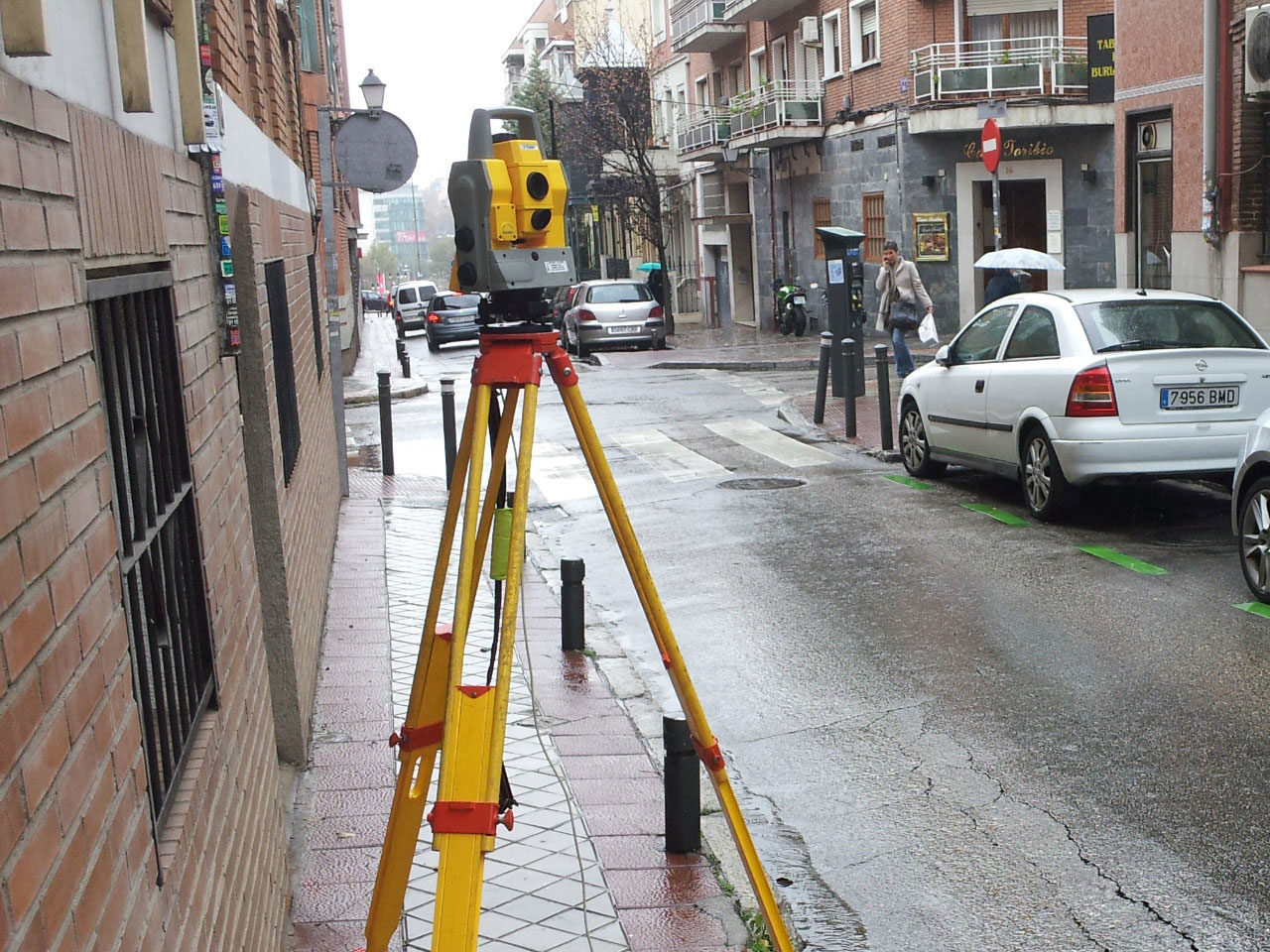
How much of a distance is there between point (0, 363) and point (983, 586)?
7513mm

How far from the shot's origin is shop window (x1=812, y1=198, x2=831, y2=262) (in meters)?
35.7

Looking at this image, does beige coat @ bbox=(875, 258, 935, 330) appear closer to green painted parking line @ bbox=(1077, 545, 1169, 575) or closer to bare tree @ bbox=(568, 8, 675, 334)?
green painted parking line @ bbox=(1077, 545, 1169, 575)

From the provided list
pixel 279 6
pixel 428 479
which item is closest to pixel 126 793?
pixel 279 6

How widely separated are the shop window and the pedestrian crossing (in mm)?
19003

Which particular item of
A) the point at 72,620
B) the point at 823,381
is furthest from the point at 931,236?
the point at 72,620

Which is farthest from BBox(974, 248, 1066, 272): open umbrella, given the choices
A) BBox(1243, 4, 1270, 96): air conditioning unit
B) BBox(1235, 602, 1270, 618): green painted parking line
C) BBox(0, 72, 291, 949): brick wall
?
BBox(0, 72, 291, 949): brick wall

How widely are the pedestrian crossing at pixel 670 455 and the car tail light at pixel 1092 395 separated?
421cm

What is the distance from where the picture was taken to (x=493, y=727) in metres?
3.06

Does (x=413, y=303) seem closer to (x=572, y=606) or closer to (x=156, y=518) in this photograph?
(x=572, y=606)

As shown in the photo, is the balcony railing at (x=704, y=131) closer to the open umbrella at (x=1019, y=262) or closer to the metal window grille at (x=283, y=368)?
the open umbrella at (x=1019, y=262)

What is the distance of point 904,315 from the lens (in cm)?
1838

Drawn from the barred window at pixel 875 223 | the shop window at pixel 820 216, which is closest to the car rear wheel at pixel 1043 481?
the barred window at pixel 875 223

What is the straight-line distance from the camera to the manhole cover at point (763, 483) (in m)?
12.9

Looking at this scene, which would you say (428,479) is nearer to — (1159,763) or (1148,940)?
(1159,763)
